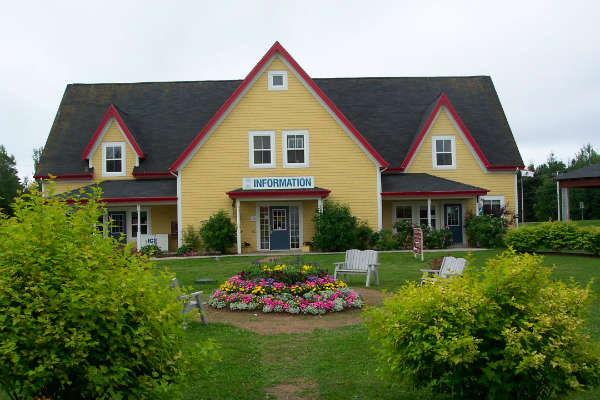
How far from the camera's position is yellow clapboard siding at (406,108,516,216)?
26.5 meters

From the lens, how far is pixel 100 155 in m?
26.6

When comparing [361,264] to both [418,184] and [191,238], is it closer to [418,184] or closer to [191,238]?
[418,184]

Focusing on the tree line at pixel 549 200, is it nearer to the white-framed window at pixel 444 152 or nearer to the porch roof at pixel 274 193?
the white-framed window at pixel 444 152

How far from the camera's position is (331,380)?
255 inches

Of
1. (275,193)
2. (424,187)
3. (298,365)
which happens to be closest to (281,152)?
(275,193)

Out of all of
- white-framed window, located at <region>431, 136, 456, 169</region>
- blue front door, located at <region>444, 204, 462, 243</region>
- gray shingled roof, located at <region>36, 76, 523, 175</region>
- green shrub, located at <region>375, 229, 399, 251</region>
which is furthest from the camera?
gray shingled roof, located at <region>36, 76, 523, 175</region>

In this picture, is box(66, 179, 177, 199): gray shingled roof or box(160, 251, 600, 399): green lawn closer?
box(160, 251, 600, 399): green lawn

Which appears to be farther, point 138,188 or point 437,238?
point 138,188

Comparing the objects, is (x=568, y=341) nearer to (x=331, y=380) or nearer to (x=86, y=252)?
(x=331, y=380)

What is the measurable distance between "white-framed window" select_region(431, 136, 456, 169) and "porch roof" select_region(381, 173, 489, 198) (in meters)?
0.95

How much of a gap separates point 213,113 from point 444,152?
12538 millimetres

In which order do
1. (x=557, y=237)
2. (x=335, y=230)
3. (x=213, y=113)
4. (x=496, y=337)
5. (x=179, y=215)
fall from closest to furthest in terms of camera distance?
1. (x=496, y=337)
2. (x=557, y=237)
3. (x=335, y=230)
4. (x=179, y=215)
5. (x=213, y=113)

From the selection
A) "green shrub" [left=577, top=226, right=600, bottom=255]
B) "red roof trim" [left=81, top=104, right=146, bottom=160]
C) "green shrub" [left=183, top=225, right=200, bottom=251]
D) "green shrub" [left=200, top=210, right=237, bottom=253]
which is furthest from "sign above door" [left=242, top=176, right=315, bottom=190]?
"green shrub" [left=577, top=226, right=600, bottom=255]

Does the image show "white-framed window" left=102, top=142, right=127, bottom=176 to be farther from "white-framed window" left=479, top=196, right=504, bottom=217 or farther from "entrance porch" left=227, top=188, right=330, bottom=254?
"white-framed window" left=479, top=196, right=504, bottom=217
